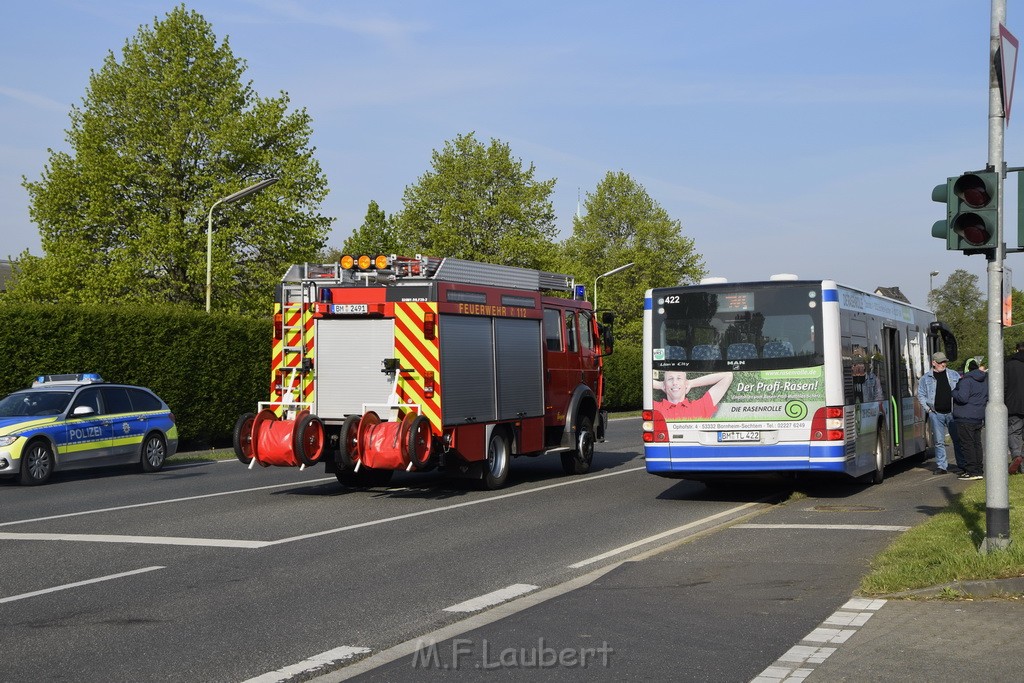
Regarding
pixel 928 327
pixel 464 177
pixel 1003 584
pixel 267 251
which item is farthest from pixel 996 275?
pixel 464 177

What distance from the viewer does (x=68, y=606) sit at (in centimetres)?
827

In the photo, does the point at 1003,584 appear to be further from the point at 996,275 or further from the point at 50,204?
the point at 50,204

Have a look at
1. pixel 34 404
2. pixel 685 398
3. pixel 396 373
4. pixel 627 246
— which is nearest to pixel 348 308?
pixel 396 373

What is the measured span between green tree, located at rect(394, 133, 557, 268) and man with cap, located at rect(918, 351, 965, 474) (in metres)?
35.3

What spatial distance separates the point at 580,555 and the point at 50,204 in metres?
34.6

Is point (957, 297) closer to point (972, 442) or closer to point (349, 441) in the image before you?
point (972, 442)

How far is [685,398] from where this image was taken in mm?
15023

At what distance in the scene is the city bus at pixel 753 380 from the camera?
1446 cm

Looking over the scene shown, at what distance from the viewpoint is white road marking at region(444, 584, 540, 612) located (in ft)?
26.7

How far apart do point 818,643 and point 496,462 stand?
33.4ft

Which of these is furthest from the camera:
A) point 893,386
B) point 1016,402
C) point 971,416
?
point 893,386

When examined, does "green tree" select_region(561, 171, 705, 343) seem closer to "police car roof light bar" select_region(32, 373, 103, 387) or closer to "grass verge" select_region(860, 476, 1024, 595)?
"police car roof light bar" select_region(32, 373, 103, 387)

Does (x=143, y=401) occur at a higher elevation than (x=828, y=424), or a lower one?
higher

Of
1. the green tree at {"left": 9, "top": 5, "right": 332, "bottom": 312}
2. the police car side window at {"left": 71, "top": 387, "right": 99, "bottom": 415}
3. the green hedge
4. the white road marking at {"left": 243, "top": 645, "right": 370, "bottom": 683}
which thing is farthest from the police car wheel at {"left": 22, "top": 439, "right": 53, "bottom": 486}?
the green tree at {"left": 9, "top": 5, "right": 332, "bottom": 312}
